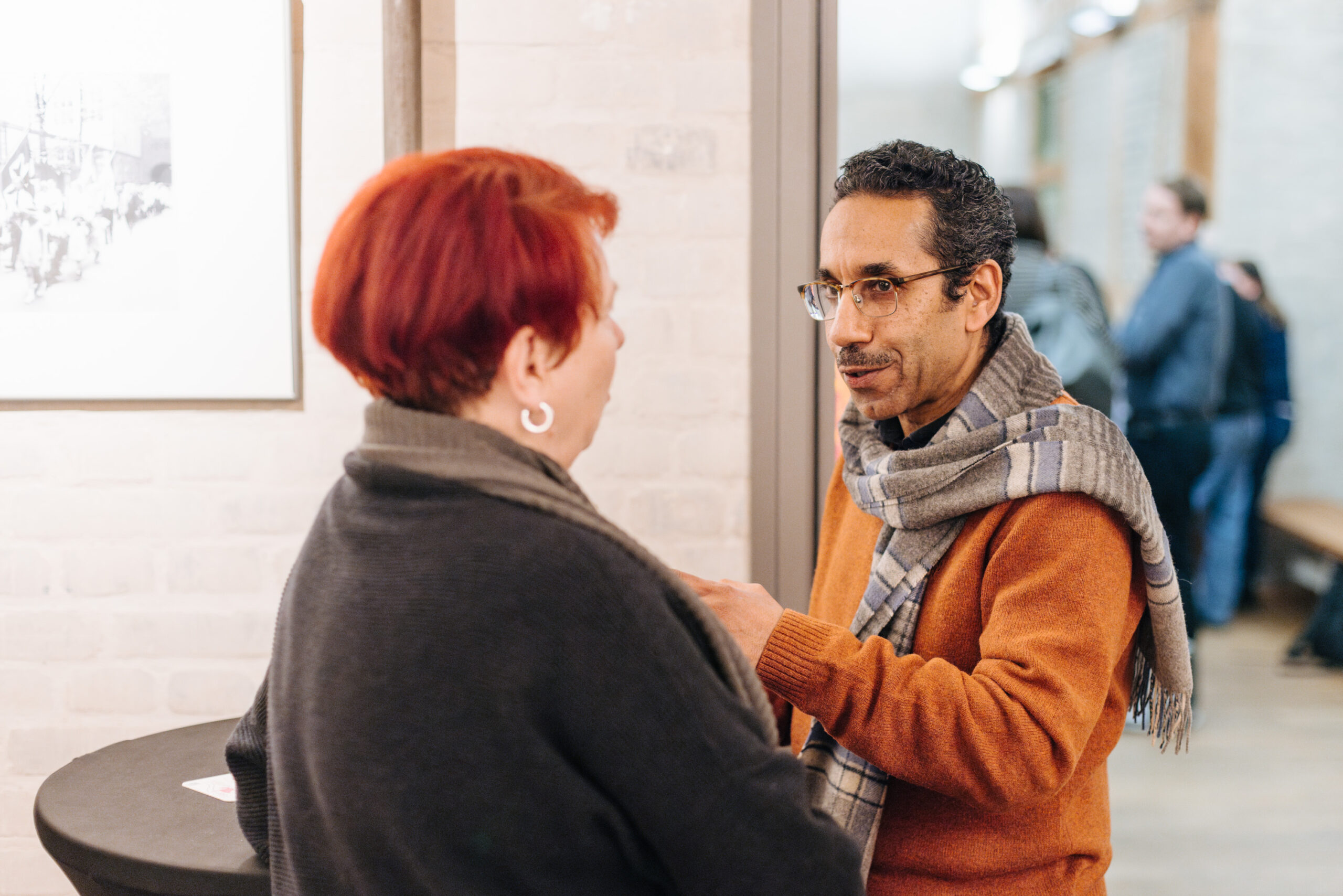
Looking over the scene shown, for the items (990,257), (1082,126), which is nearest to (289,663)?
(990,257)

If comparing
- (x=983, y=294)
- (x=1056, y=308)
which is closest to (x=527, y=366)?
(x=983, y=294)

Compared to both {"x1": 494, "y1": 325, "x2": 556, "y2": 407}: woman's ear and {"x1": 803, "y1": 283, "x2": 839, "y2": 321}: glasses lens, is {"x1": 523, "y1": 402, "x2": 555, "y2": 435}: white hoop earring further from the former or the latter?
{"x1": 803, "y1": 283, "x2": 839, "y2": 321}: glasses lens

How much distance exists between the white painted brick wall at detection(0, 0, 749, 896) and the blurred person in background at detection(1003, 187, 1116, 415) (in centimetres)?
129

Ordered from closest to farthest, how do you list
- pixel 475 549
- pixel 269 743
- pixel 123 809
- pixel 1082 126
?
pixel 475 549
pixel 269 743
pixel 123 809
pixel 1082 126

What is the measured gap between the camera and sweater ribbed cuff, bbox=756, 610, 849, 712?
103 centimetres

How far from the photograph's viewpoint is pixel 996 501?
108cm

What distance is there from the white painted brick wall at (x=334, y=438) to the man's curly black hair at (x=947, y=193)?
59 centimetres

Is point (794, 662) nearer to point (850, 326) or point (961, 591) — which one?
point (961, 591)

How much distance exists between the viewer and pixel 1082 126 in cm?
665

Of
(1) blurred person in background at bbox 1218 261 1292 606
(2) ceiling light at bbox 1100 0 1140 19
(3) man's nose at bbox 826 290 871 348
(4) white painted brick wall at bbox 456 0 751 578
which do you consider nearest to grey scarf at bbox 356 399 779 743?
(3) man's nose at bbox 826 290 871 348

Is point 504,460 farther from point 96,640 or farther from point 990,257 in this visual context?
point 96,640

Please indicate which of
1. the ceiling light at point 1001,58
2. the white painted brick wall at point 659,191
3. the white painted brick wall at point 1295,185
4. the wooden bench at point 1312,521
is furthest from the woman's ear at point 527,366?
the white painted brick wall at point 1295,185

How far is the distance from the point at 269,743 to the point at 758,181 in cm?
125

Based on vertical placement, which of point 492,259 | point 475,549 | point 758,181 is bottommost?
point 475,549
